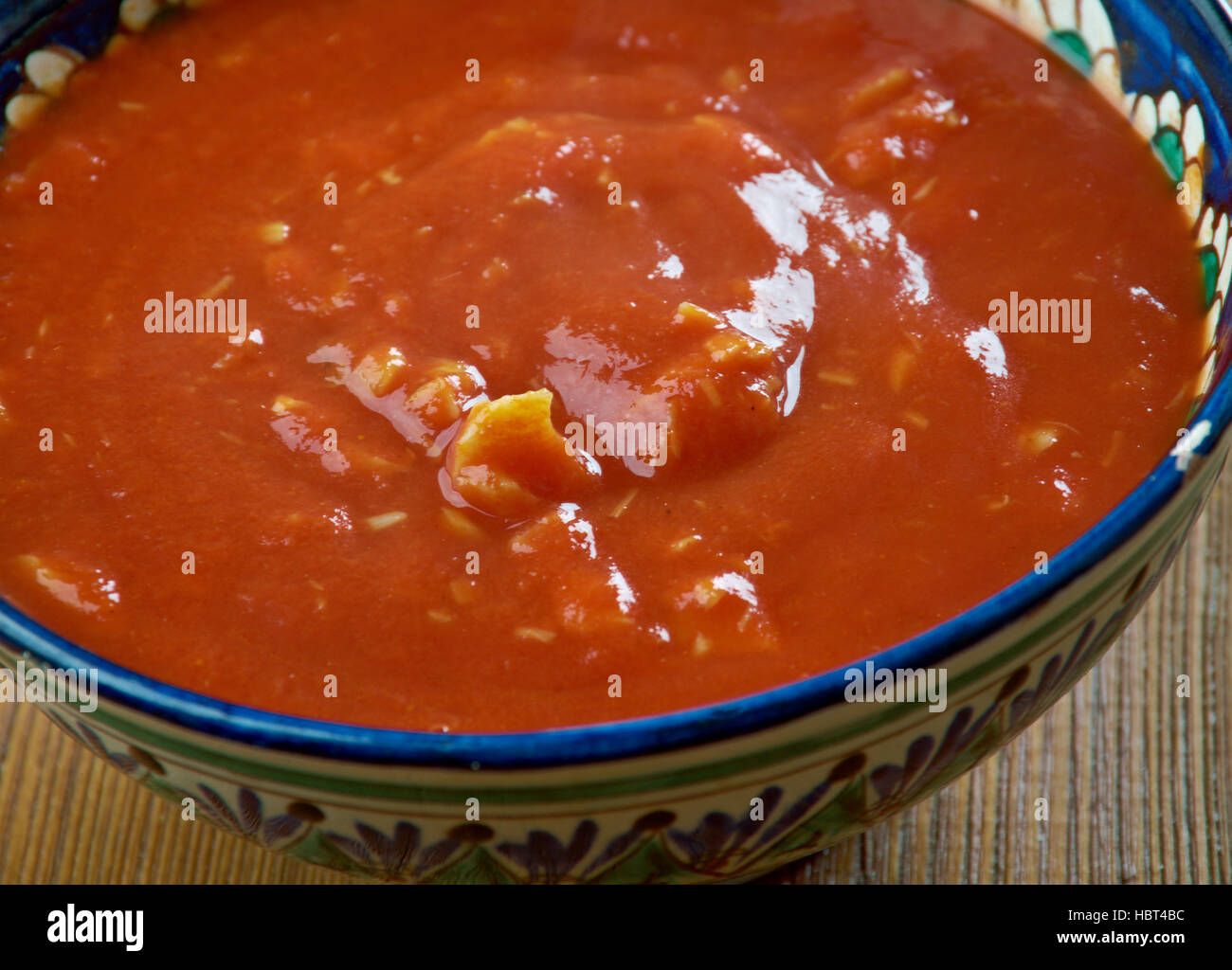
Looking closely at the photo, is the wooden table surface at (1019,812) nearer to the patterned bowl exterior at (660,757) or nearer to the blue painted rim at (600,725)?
the patterned bowl exterior at (660,757)

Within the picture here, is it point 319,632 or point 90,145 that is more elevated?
point 90,145

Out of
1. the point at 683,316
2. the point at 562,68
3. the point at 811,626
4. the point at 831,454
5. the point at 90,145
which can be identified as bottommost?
the point at 811,626

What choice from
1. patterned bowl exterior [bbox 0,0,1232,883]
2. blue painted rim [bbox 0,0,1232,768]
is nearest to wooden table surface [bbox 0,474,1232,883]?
patterned bowl exterior [bbox 0,0,1232,883]

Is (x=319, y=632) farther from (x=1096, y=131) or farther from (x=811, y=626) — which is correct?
(x=1096, y=131)

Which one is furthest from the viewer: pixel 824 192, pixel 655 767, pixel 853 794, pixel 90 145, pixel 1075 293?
pixel 90 145

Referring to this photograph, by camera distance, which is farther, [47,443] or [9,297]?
[9,297]

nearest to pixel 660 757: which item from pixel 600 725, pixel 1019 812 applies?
pixel 600 725
